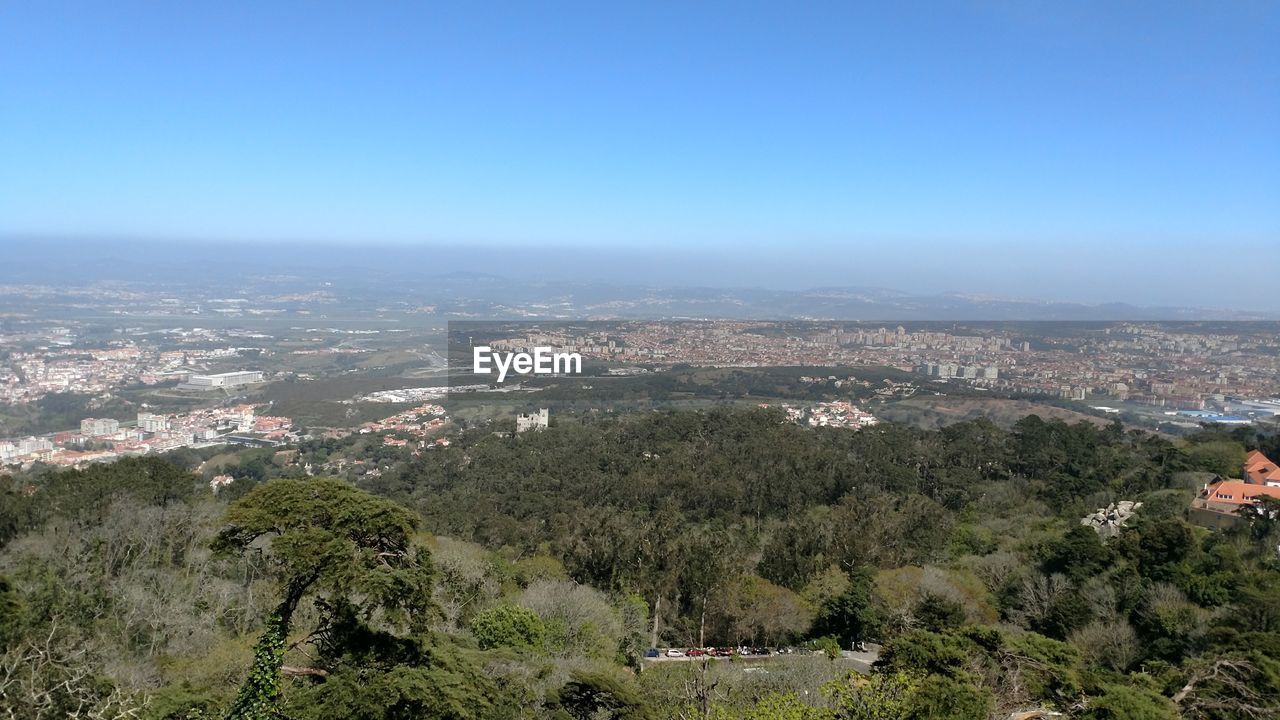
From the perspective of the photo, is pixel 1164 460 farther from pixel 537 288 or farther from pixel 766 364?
pixel 537 288

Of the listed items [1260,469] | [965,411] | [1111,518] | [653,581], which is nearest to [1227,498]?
[1111,518]

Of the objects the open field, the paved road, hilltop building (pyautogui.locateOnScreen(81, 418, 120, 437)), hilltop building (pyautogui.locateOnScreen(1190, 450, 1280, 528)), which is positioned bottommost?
hilltop building (pyautogui.locateOnScreen(81, 418, 120, 437))

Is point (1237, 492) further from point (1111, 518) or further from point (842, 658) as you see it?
point (842, 658)

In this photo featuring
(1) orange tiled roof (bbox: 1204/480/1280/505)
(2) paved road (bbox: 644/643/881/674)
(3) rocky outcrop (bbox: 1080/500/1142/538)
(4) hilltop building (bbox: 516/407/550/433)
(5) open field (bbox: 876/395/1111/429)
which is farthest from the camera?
(5) open field (bbox: 876/395/1111/429)

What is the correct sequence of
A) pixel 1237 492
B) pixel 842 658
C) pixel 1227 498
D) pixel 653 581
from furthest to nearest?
pixel 1237 492, pixel 1227 498, pixel 653 581, pixel 842 658

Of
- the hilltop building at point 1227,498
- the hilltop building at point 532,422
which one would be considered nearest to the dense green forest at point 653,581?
the hilltop building at point 1227,498

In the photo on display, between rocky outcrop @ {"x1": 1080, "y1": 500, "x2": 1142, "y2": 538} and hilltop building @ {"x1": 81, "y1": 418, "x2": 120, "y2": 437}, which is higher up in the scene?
rocky outcrop @ {"x1": 1080, "y1": 500, "x2": 1142, "y2": 538}

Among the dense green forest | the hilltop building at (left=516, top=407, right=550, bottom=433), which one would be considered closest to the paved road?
the dense green forest

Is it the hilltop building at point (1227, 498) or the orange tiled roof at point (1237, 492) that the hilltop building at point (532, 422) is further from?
the orange tiled roof at point (1237, 492)

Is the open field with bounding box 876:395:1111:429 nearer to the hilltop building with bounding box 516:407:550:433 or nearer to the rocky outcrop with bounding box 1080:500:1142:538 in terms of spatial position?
the rocky outcrop with bounding box 1080:500:1142:538
